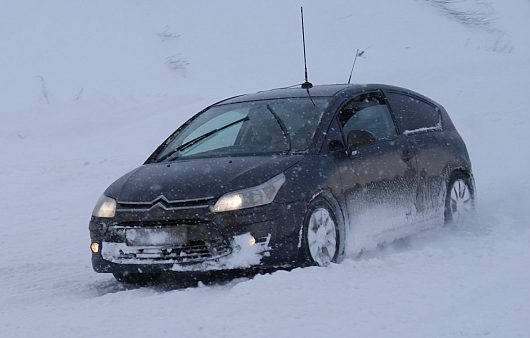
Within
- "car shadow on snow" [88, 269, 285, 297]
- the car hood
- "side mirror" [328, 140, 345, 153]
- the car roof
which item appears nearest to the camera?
the car hood

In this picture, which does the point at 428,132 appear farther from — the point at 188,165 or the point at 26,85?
the point at 26,85

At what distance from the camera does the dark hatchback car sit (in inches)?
233

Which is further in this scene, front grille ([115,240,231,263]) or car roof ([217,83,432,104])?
car roof ([217,83,432,104])

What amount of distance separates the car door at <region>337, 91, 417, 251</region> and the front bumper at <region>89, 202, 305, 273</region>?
31.8 inches

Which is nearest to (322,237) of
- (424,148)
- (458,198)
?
(424,148)

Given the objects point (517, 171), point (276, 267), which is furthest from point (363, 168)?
point (517, 171)

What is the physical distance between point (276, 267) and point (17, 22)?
16443 millimetres

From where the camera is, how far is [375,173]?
705 cm

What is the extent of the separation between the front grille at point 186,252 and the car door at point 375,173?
1192 millimetres

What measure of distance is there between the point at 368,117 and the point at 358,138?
1.82 feet

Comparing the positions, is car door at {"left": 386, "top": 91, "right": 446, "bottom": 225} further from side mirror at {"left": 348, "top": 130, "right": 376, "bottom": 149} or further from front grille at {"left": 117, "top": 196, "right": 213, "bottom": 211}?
front grille at {"left": 117, "top": 196, "right": 213, "bottom": 211}

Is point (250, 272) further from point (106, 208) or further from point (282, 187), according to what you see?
point (106, 208)

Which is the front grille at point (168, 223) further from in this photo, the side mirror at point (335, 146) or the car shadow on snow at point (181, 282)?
the side mirror at point (335, 146)

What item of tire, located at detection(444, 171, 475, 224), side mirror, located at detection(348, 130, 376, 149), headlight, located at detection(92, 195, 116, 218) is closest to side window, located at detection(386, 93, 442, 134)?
tire, located at detection(444, 171, 475, 224)
